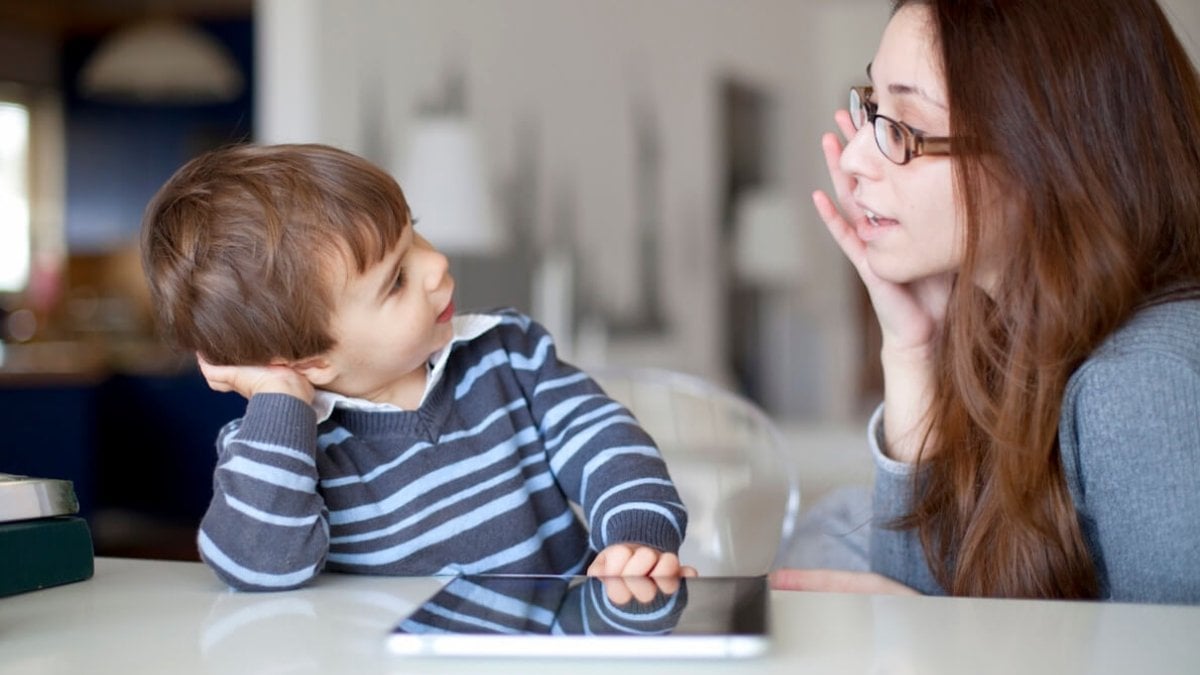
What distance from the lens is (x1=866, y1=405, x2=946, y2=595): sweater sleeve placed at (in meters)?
1.33

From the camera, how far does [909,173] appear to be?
3.95 feet

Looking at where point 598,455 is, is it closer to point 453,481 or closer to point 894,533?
point 453,481

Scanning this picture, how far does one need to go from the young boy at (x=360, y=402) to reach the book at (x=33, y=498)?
0.11 metres

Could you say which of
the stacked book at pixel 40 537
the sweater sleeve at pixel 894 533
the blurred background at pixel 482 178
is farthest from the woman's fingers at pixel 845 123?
the blurred background at pixel 482 178

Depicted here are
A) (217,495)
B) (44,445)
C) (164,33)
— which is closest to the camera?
(217,495)

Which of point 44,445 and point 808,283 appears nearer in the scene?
point 44,445

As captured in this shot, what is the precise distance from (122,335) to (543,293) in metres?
3.98

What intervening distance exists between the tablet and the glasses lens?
0.47 m

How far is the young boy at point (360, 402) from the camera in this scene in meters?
1.05

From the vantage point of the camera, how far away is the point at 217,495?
1021 millimetres

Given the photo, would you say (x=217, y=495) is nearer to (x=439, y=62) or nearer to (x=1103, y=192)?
(x=1103, y=192)

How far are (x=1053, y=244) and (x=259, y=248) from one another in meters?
0.67

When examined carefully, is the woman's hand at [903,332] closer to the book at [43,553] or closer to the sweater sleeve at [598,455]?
the sweater sleeve at [598,455]

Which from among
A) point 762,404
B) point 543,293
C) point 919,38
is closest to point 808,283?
point 762,404
